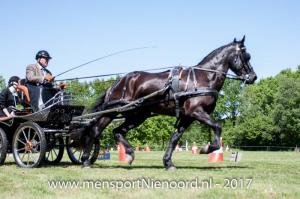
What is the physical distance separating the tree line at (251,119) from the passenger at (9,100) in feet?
188

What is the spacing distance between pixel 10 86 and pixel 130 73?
11.5 ft

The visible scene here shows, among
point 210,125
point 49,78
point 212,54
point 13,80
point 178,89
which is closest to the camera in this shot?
point 210,125

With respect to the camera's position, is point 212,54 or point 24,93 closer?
point 212,54

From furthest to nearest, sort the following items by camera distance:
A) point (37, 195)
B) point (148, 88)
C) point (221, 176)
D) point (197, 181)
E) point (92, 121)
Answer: point (92, 121) → point (148, 88) → point (221, 176) → point (197, 181) → point (37, 195)

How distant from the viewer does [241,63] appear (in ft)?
42.1

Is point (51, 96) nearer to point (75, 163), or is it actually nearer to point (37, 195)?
point (75, 163)

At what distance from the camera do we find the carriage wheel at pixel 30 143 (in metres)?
12.7

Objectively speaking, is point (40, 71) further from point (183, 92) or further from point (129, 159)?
point (183, 92)

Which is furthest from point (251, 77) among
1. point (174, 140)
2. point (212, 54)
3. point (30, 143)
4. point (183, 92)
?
point (30, 143)

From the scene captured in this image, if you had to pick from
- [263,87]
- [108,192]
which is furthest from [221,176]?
[263,87]

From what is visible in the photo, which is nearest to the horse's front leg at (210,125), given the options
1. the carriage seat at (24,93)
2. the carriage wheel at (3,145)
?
the carriage seat at (24,93)

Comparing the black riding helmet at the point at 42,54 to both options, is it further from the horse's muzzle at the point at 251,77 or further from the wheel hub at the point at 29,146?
the horse's muzzle at the point at 251,77

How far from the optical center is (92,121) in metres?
13.7

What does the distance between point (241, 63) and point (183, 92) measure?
174cm
